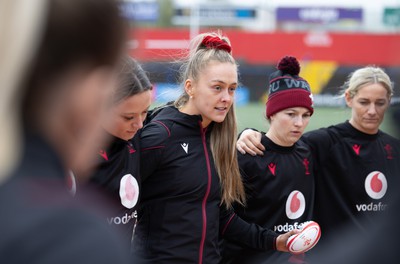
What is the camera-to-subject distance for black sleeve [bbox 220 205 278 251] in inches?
163

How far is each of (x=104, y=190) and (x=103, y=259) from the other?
2642mm

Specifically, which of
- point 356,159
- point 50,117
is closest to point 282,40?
point 356,159

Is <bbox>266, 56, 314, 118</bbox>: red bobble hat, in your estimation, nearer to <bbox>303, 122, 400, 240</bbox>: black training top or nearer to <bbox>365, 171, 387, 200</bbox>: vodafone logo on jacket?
<bbox>303, 122, 400, 240</bbox>: black training top

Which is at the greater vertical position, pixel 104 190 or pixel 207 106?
pixel 207 106

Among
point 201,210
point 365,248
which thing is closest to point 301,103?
point 201,210

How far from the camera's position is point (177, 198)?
3836mm

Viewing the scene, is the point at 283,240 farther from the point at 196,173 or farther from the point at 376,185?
the point at 376,185

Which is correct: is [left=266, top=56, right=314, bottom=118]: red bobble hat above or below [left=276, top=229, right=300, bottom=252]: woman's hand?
above

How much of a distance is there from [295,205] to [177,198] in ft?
3.04

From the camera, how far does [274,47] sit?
26109 millimetres

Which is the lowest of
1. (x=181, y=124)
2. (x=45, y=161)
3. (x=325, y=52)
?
(x=325, y=52)

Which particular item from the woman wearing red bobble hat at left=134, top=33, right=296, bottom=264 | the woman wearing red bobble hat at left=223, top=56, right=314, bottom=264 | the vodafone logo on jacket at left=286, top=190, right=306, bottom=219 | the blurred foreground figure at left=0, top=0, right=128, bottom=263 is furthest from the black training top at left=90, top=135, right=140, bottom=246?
the blurred foreground figure at left=0, top=0, right=128, bottom=263

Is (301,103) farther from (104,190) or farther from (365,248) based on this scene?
(365,248)

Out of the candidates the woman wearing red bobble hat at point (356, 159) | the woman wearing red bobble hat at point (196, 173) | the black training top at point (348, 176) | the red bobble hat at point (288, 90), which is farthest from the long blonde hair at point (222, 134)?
the black training top at point (348, 176)
